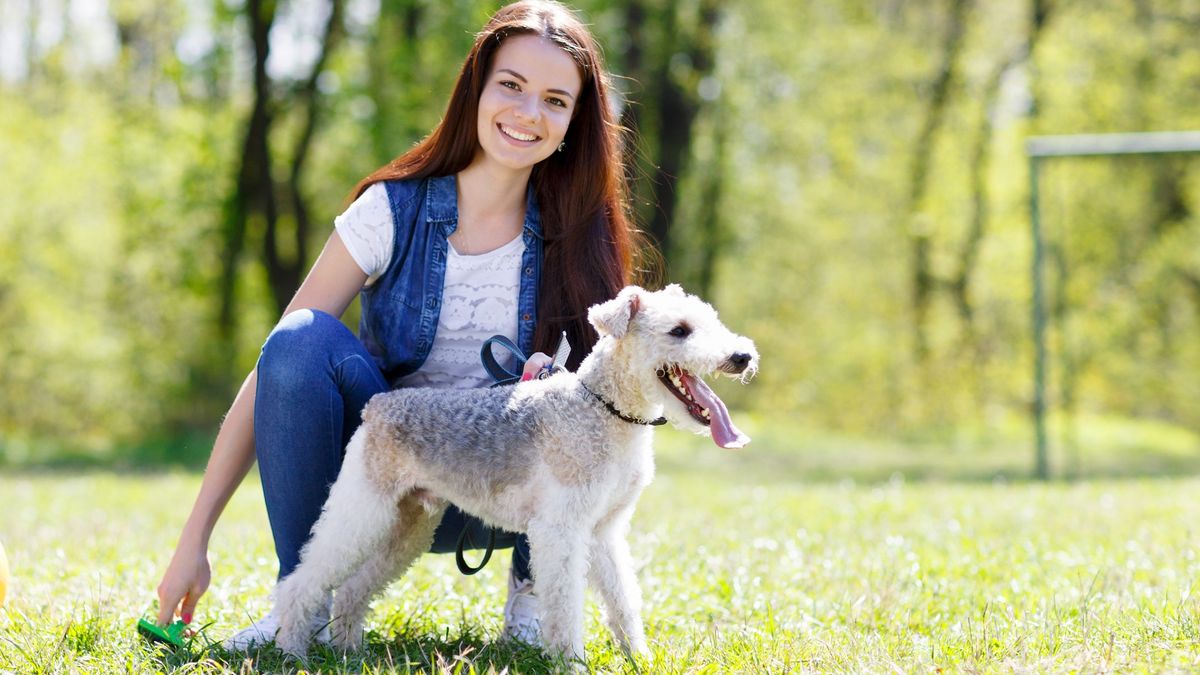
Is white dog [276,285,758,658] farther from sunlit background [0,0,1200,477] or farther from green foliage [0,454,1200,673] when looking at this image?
sunlit background [0,0,1200,477]

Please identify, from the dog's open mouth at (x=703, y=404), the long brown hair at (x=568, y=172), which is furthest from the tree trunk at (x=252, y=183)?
the dog's open mouth at (x=703, y=404)

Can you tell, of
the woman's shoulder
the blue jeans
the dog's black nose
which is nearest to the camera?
the dog's black nose

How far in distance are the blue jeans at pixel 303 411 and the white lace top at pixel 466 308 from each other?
28cm

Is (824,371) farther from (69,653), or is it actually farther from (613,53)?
(69,653)

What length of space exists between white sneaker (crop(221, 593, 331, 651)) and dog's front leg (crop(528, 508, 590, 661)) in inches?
30.1

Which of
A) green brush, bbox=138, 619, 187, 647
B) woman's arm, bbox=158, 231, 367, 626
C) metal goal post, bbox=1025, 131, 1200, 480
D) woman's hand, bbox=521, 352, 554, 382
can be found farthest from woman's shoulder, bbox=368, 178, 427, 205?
metal goal post, bbox=1025, 131, 1200, 480

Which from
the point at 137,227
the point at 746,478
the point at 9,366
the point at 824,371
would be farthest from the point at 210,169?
the point at 824,371

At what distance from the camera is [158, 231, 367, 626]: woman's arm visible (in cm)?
347

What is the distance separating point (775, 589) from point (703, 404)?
1.53 m

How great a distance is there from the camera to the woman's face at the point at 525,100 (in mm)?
3639

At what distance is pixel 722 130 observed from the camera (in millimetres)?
20141

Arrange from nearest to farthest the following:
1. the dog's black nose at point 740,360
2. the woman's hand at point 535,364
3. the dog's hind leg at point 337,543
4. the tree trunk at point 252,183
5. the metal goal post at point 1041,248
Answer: the dog's black nose at point 740,360, the dog's hind leg at point 337,543, the woman's hand at point 535,364, the metal goal post at point 1041,248, the tree trunk at point 252,183

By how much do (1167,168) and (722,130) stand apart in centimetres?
830

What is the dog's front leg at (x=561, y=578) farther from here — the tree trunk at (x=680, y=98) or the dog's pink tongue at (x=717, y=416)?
the tree trunk at (x=680, y=98)
